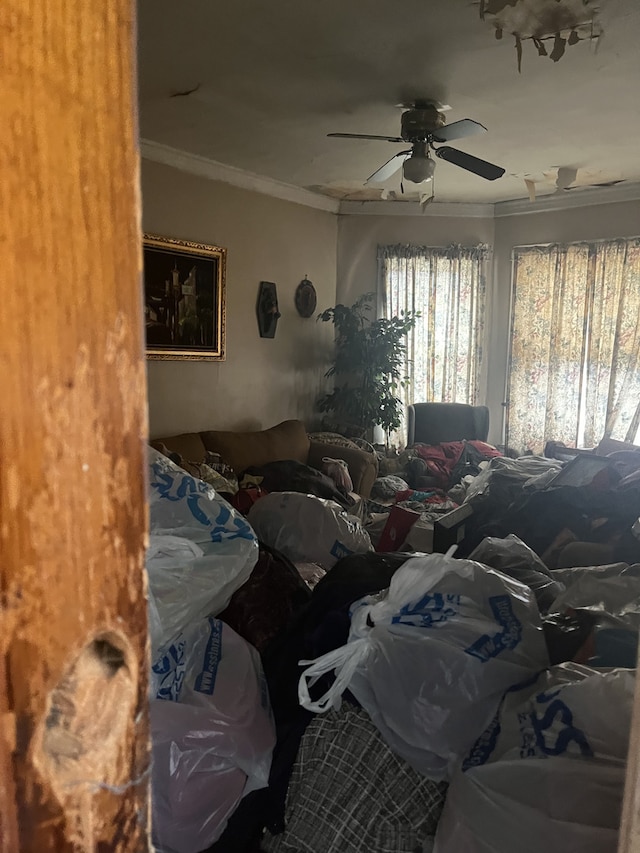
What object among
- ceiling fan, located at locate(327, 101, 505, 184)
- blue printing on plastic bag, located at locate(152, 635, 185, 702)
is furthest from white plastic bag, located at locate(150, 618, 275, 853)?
ceiling fan, located at locate(327, 101, 505, 184)

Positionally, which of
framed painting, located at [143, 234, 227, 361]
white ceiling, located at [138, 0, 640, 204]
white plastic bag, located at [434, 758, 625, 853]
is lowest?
white plastic bag, located at [434, 758, 625, 853]

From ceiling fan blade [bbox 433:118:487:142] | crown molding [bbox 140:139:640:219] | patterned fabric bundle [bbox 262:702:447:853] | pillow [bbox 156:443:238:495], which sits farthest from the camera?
crown molding [bbox 140:139:640:219]

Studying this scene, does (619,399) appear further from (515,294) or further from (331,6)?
(331,6)

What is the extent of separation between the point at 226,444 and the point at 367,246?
2430mm

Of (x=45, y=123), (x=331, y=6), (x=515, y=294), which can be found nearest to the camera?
(x=45, y=123)

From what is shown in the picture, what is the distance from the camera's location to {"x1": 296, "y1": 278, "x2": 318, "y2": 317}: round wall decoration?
508cm

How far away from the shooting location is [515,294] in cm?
543

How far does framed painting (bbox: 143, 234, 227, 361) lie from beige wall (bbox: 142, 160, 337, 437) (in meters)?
0.09

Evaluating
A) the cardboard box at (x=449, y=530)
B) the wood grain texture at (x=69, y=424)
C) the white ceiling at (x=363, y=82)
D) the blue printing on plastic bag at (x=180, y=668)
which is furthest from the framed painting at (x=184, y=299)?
the wood grain texture at (x=69, y=424)

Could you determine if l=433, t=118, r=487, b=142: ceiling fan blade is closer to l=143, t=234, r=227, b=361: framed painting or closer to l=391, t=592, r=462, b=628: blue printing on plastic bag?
l=143, t=234, r=227, b=361: framed painting

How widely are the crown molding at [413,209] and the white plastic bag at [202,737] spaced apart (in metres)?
4.75

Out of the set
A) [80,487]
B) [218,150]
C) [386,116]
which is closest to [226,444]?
[218,150]

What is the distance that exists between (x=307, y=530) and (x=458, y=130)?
1972mm

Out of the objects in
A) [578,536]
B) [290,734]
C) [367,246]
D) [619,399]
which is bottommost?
[290,734]
